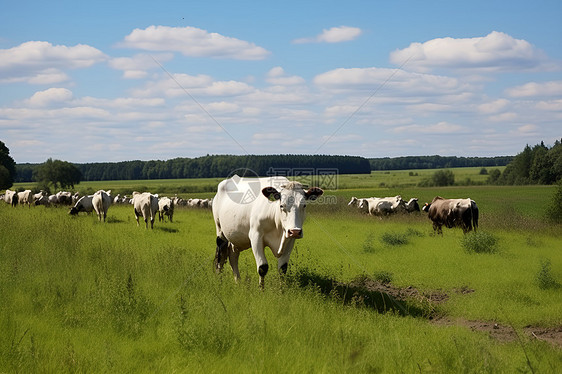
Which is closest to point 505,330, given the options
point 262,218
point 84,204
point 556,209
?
point 262,218

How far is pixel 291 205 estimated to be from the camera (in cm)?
972

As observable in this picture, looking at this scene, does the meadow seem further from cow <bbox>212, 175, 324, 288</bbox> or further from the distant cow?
the distant cow

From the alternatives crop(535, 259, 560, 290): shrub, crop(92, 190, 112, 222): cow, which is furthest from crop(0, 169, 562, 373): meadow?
crop(92, 190, 112, 222): cow

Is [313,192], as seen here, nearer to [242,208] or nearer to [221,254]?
[242,208]

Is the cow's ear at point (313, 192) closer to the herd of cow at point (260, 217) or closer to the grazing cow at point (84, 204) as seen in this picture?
the herd of cow at point (260, 217)

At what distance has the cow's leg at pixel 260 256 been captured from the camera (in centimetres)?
1008

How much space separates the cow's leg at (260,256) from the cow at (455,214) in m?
15.1

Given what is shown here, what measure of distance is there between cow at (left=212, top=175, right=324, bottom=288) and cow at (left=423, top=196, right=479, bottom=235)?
1410 cm

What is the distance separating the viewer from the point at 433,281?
13.1m

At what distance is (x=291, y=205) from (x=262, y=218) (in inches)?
36.5

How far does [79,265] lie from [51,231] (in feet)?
18.2

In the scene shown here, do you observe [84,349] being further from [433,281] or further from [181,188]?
[181,188]

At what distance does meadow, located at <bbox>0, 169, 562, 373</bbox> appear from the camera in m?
6.19

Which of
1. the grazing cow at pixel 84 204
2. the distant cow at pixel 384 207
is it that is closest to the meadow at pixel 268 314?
the grazing cow at pixel 84 204
